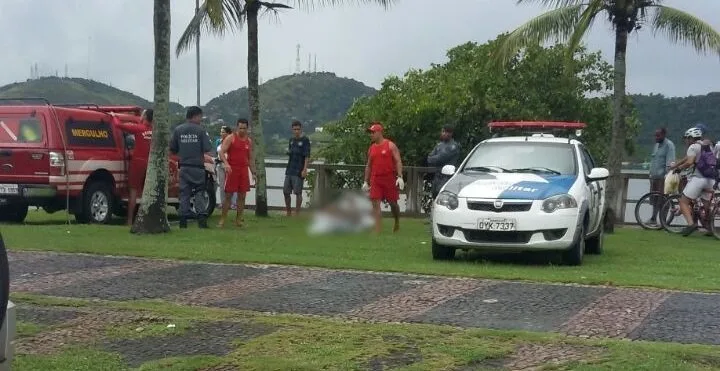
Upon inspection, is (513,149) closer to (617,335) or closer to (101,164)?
(617,335)

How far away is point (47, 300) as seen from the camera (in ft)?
28.1

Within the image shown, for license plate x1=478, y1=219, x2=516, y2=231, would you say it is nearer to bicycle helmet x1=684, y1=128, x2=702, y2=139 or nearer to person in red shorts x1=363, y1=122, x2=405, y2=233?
person in red shorts x1=363, y1=122, x2=405, y2=233

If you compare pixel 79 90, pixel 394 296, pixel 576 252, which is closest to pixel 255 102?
pixel 576 252

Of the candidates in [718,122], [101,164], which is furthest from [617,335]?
[718,122]

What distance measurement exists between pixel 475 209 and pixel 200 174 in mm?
5309

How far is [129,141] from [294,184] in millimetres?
3284

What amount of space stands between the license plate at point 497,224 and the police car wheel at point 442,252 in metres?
0.66

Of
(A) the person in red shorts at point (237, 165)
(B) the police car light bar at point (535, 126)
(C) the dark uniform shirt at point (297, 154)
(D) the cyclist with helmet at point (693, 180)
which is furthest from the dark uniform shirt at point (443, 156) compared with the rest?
(D) the cyclist with helmet at point (693, 180)

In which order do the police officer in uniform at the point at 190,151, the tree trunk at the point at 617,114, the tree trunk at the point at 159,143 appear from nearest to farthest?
the tree trunk at the point at 159,143, the police officer in uniform at the point at 190,151, the tree trunk at the point at 617,114

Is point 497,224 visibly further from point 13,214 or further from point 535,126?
point 13,214

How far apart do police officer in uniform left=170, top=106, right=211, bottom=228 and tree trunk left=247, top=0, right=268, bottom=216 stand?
3.62m

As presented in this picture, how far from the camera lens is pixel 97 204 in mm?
16625

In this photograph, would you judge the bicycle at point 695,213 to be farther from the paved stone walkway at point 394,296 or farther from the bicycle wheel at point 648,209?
the paved stone walkway at point 394,296

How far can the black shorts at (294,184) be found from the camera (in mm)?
18984
